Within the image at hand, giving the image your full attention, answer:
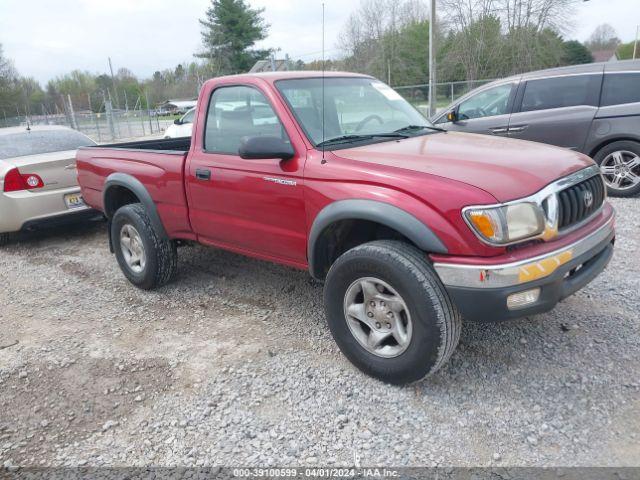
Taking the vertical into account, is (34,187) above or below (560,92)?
below

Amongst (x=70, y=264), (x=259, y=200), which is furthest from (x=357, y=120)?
(x=70, y=264)

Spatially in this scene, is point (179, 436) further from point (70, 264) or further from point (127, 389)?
point (70, 264)

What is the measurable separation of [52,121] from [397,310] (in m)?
36.1

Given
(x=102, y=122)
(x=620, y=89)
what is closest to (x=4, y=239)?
(x=620, y=89)

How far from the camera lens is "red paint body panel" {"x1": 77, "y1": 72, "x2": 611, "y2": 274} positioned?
263cm

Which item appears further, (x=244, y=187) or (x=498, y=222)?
(x=244, y=187)

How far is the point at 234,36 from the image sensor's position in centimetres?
4391

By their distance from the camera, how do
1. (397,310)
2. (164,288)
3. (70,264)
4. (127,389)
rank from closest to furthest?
(397,310), (127,389), (164,288), (70,264)

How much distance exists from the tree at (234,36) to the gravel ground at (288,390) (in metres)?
42.6

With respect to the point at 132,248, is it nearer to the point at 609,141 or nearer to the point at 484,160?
the point at 484,160

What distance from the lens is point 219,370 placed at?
3330mm

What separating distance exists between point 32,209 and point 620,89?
7.58 meters

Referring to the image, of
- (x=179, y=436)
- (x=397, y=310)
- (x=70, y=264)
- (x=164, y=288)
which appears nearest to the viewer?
(x=179, y=436)

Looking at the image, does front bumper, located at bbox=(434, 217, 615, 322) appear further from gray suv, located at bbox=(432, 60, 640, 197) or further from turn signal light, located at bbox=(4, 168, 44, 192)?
turn signal light, located at bbox=(4, 168, 44, 192)
